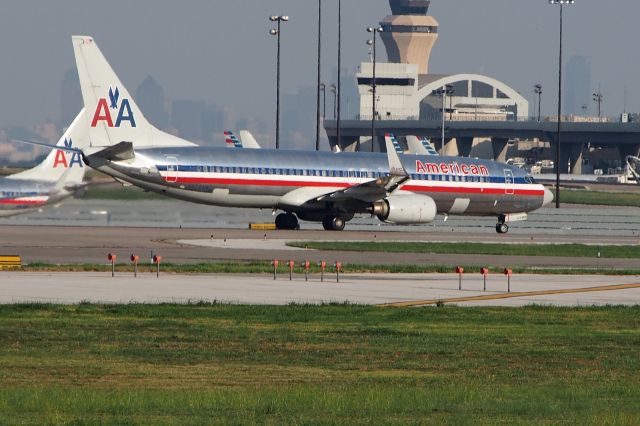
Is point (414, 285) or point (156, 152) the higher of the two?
point (156, 152)

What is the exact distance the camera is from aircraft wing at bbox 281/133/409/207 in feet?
212

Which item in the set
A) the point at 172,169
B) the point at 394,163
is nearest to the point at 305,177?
the point at 394,163

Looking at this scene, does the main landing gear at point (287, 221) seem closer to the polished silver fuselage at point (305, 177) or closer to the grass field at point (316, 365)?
the polished silver fuselage at point (305, 177)

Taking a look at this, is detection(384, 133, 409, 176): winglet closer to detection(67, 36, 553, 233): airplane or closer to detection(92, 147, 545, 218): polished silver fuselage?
detection(67, 36, 553, 233): airplane

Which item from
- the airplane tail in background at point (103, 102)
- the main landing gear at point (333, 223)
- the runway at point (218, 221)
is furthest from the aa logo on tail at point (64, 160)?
the main landing gear at point (333, 223)

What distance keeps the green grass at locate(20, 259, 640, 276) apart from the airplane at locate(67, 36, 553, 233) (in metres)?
16.7

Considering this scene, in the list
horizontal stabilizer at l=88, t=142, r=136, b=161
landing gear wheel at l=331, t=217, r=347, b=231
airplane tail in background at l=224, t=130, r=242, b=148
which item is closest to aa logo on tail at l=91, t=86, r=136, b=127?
horizontal stabilizer at l=88, t=142, r=136, b=161

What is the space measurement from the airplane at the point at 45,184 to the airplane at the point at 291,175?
65.0 inches

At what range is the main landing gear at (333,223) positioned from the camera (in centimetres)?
6600

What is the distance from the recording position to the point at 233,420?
16422 millimetres

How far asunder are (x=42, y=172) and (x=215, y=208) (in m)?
8.01

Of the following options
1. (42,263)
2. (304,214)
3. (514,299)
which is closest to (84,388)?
(514,299)

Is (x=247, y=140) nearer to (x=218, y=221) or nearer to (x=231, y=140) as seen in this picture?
(x=218, y=221)

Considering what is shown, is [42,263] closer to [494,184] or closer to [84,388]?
[84,388]
